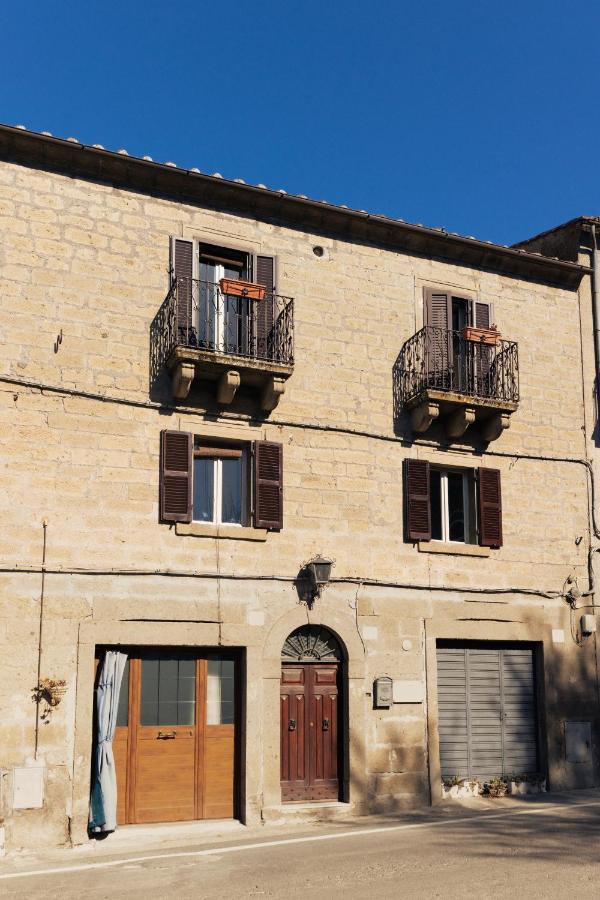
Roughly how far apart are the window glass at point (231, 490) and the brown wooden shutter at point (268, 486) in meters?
0.38

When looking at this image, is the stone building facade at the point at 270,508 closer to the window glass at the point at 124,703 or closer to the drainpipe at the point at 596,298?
the window glass at the point at 124,703

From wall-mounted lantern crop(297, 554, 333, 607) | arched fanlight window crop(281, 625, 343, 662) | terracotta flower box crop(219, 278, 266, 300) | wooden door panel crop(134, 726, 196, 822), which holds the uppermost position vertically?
terracotta flower box crop(219, 278, 266, 300)

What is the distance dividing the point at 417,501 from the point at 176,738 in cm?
534

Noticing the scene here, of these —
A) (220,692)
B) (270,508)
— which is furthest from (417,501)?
(220,692)

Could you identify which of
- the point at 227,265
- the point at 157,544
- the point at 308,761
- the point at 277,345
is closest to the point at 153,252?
the point at 227,265

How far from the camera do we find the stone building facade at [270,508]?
1310cm

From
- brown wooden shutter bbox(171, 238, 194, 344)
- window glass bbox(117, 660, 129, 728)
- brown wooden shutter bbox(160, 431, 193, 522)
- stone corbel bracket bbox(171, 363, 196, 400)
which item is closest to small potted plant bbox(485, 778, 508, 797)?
window glass bbox(117, 660, 129, 728)

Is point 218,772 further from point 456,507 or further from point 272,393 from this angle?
point 456,507

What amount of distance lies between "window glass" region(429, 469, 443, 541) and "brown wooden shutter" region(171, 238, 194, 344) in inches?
198

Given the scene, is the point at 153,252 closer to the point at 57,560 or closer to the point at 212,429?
the point at 212,429

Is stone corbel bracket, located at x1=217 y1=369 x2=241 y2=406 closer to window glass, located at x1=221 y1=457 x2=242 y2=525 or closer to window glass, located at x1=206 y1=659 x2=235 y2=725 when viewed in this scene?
window glass, located at x1=221 y1=457 x2=242 y2=525

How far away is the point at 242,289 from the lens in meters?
14.5

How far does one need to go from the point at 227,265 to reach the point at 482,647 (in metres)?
7.65

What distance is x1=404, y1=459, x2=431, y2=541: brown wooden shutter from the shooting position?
15578 millimetres
